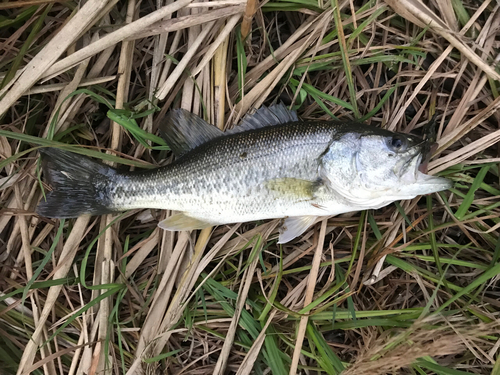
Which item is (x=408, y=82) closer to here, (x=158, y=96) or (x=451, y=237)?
(x=451, y=237)

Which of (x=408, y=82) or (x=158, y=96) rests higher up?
(x=158, y=96)

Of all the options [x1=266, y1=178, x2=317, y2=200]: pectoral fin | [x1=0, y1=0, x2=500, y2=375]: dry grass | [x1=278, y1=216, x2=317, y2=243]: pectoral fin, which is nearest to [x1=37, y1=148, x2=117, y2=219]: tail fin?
[x1=0, y1=0, x2=500, y2=375]: dry grass

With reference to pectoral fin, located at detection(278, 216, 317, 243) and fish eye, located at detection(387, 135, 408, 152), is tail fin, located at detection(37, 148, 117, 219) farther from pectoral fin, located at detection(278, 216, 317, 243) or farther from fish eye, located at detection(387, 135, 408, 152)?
fish eye, located at detection(387, 135, 408, 152)

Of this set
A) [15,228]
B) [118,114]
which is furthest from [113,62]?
[15,228]

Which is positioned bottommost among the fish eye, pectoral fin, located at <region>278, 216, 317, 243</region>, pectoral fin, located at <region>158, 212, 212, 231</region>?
pectoral fin, located at <region>278, 216, 317, 243</region>

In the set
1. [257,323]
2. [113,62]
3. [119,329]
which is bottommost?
[257,323]

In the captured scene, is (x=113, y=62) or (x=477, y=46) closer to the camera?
(x=477, y=46)

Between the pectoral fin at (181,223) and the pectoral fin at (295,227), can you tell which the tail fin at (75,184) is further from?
the pectoral fin at (295,227)
